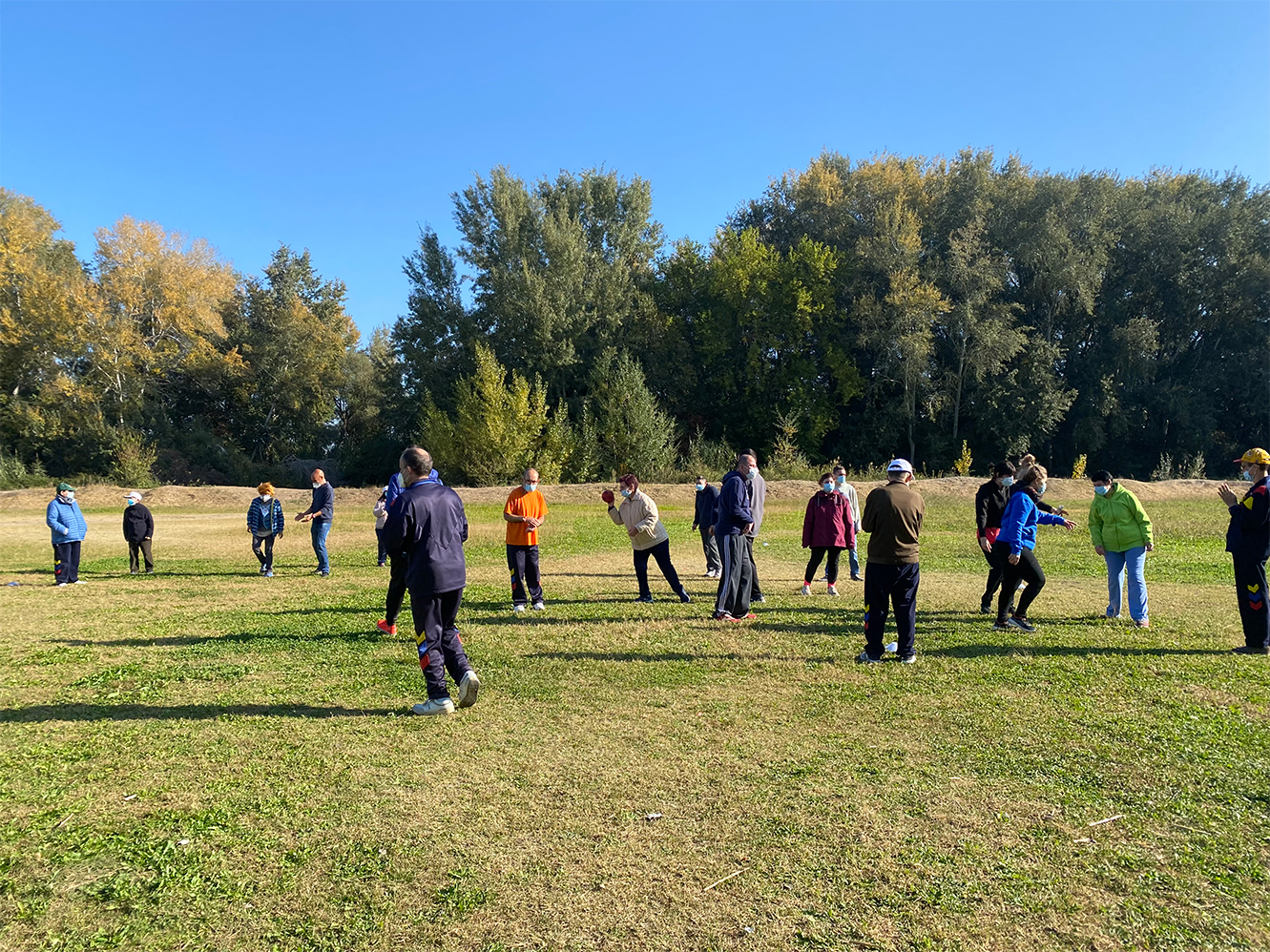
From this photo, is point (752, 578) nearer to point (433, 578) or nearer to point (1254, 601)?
point (433, 578)

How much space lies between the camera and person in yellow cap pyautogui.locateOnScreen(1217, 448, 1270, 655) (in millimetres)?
7793

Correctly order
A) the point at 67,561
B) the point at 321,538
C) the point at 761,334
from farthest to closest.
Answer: the point at 761,334 → the point at 321,538 → the point at 67,561

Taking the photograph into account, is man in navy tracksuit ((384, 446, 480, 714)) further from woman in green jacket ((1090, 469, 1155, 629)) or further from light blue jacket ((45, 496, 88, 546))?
light blue jacket ((45, 496, 88, 546))

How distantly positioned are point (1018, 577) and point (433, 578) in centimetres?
704

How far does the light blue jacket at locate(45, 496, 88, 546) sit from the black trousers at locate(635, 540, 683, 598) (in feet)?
31.0

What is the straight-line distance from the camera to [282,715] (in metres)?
6.42

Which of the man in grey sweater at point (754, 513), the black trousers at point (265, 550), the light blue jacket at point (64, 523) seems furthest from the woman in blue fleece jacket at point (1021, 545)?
the light blue jacket at point (64, 523)

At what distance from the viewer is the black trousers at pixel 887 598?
25.1 feet

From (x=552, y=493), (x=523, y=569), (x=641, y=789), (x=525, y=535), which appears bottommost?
(x=641, y=789)

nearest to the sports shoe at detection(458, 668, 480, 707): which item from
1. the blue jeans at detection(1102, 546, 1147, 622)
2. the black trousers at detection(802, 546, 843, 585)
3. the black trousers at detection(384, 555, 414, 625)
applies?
the black trousers at detection(384, 555, 414, 625)

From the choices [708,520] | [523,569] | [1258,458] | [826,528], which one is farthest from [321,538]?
[1258,458]

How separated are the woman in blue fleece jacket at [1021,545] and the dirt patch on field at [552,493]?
19299 mm

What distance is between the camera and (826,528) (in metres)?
11.4

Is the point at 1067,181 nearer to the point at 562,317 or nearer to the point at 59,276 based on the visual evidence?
the point at 562,317
